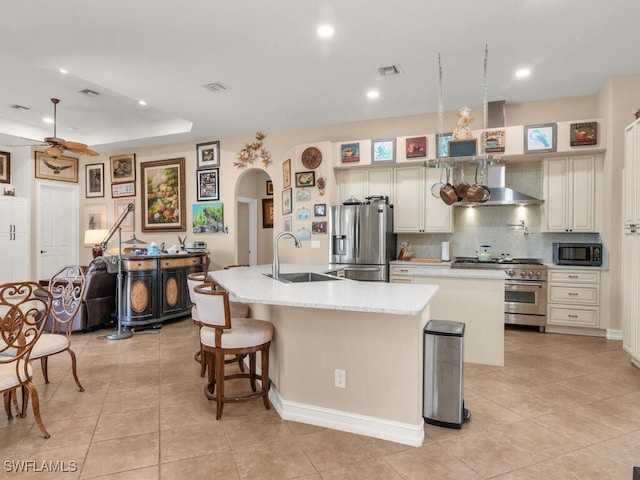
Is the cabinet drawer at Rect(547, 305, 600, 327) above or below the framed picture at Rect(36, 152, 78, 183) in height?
below

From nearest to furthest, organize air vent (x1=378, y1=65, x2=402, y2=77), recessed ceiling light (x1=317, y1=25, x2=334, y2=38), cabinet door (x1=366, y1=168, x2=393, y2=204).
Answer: recessed ceiling light (x1=317, y1=25, x2=334, y2=38) < air vent (x1=378, y1=65, x2=402, y2=77) < cabinet door (x1=366, y1=168, x2=393, y2=204)

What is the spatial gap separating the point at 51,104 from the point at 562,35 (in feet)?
21.5

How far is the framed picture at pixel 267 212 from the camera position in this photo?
8.04 m

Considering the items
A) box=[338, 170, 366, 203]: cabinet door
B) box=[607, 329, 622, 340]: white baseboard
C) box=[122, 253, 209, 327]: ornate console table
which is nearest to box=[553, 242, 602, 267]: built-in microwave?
box=[607, 329, 622, 340]: white baseboard

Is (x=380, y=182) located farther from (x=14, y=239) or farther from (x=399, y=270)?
(x=14, y=239)

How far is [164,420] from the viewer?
256cm

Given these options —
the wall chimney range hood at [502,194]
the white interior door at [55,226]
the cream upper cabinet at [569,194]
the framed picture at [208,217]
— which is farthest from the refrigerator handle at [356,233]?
the white interior door at [55,226]

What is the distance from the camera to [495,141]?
4.82 metres

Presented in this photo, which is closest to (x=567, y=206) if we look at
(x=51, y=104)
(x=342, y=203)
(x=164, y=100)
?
(x=342, y=203)

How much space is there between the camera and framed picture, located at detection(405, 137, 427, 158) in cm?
519

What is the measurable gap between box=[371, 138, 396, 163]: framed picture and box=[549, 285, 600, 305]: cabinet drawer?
2.69m

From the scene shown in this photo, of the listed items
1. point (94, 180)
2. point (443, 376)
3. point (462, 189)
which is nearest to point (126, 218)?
point (94, 180)

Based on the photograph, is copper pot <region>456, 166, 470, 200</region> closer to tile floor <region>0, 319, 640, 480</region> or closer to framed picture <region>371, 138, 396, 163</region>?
tile floor <region>0, 319, 640, 480</region>

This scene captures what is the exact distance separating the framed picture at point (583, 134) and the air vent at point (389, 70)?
7.69ft
